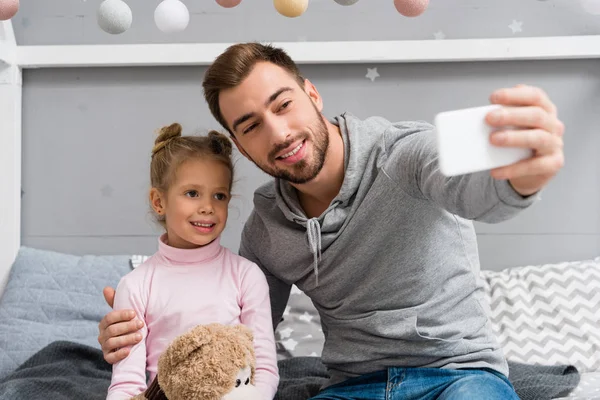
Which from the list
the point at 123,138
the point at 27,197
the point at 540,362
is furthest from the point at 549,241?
the point at 27,197

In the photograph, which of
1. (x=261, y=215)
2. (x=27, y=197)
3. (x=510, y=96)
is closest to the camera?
(x=510, y=96)

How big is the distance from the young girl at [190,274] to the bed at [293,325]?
27 cm

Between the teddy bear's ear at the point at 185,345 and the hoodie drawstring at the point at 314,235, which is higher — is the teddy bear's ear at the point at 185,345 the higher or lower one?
the lower one

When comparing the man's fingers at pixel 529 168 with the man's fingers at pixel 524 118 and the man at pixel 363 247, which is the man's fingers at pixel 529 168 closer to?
the man's fingers at pixel 524 118

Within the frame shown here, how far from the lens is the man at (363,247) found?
1126mm

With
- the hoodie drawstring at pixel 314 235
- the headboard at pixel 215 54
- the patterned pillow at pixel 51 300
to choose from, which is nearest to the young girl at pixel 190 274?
the hoodie drawstring at pixel 314 235

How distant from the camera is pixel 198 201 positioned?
1.21m

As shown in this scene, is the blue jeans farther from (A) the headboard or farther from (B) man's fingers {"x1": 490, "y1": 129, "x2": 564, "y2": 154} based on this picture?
(A) the headboard

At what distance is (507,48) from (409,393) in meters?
1.17

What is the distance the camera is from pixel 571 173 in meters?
2.00

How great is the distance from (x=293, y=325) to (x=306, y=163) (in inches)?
27.4

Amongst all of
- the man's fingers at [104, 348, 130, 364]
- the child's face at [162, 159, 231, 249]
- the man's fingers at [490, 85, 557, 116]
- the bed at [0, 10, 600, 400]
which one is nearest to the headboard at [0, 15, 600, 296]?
the bed at [0, 10, 600, 400]

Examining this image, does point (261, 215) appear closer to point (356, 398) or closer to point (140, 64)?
point (356, 398)

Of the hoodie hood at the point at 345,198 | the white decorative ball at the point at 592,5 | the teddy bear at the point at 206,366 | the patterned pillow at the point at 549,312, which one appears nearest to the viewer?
the teddy bear at the point at 206,366
